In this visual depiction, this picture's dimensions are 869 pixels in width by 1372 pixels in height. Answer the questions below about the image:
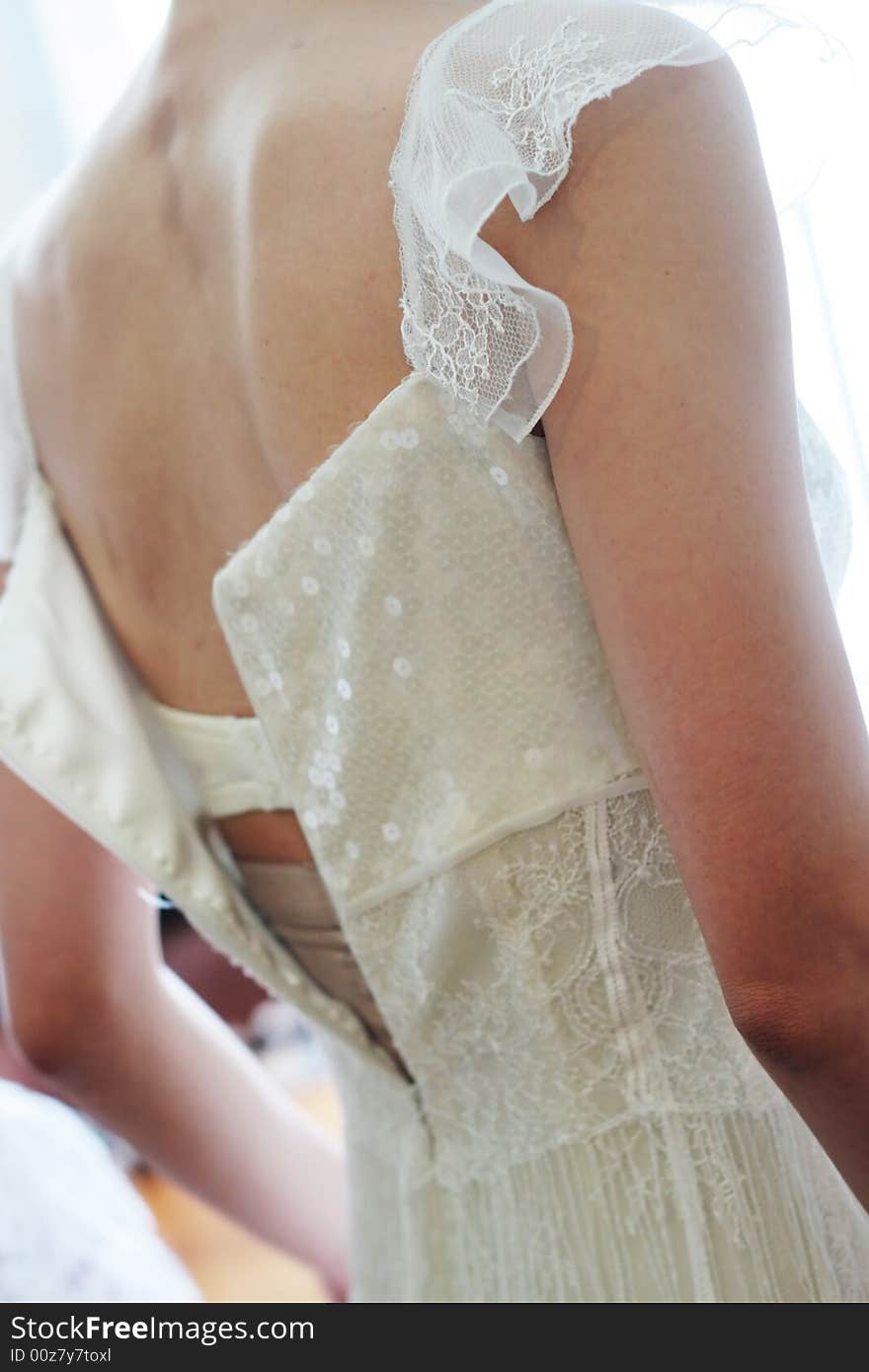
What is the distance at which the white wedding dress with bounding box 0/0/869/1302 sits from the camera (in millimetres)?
673

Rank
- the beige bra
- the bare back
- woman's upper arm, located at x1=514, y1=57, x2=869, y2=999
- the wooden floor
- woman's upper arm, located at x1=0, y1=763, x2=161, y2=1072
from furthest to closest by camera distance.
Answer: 1. the wooden floor
2. woman's upper arm, located at x1=0, y1=763, x2=161, y2=1072
3. the beige bra
4. the bare back
5. woman's upper arm, located at x1=514, y1=57, x2=869, y2=999

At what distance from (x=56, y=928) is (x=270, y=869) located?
0.20m

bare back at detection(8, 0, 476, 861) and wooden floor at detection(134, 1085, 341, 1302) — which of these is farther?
wooden floor at detection(134, 1085, 341, 1302)

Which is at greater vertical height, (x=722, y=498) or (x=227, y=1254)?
(x=722, y=498)

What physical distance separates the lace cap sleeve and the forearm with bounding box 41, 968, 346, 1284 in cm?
66

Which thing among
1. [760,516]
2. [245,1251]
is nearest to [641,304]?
[760,516]

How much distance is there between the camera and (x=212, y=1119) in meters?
1.16

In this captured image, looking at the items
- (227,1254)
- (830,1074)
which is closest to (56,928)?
(830,1074)

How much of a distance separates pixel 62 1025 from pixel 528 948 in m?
0.47

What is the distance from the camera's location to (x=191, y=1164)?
1152 mm
